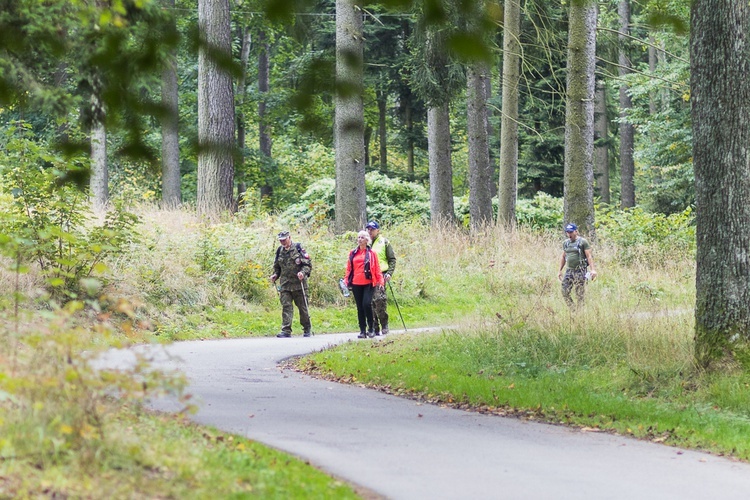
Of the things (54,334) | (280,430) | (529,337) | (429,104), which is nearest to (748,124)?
(529,337)

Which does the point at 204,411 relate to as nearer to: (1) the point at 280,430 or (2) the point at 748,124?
(1) the point at 280,430

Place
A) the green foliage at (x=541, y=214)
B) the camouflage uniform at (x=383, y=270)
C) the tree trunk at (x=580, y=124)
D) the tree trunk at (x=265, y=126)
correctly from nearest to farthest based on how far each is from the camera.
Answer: the camouflage uniform at (x=383, y=270) → the tree trunk at (x=580, y=124) → the green foliage at (x=541, y=214) → the tree trunk at (x=265, y=126)

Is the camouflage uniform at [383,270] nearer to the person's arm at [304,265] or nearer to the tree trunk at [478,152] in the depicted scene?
the person's arm at [304,265]

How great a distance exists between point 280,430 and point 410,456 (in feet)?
5.22

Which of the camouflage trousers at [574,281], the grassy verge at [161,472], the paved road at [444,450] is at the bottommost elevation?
the paved road at [444,450]

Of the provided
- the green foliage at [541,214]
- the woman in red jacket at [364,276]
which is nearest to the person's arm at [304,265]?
the woman in red jacket at [364,276]

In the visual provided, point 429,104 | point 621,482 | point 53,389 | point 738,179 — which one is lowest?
point 621,482

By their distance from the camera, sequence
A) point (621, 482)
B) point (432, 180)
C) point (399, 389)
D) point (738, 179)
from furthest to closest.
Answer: point (432, 180) < point (399, 389) < point (738, 179) < point (621, 482)

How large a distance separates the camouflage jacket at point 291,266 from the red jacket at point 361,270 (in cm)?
123

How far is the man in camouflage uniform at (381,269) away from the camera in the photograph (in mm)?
18859

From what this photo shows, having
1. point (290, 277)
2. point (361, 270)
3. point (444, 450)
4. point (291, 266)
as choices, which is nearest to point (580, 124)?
point (361, 270)

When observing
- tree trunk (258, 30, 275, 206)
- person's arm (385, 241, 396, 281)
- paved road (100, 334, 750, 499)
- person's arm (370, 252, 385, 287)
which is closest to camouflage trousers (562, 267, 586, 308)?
person's arm (385, 241, 396, 281)

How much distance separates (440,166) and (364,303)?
15.3 meters

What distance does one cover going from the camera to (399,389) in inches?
525
